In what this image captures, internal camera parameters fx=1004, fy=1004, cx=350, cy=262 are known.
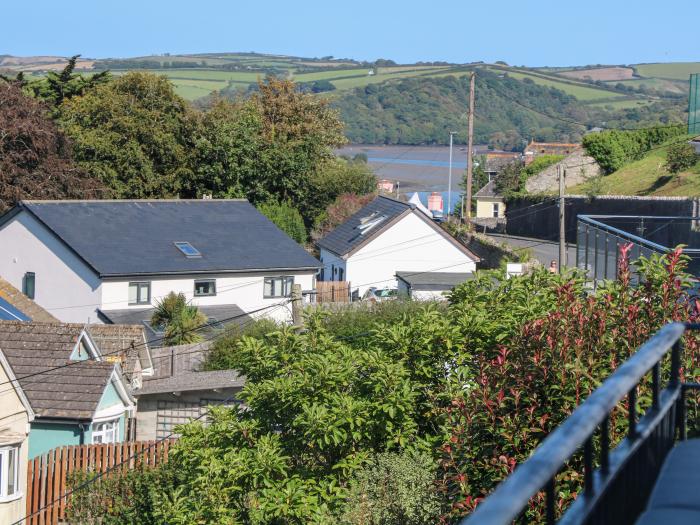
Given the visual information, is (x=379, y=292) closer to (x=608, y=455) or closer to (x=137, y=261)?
(x=137, y=261)

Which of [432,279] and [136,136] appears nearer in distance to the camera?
[432,279]

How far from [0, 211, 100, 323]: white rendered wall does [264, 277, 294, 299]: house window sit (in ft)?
22.6

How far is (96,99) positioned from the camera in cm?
5462

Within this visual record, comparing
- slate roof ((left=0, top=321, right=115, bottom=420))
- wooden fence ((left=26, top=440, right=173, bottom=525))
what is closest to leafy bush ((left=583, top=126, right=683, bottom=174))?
slate roof ((left=0, top=321, right=115, bottom=420))

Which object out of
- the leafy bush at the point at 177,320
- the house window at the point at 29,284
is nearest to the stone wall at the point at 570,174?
the leafy bush at the point at 177,320

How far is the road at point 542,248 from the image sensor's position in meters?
44.0

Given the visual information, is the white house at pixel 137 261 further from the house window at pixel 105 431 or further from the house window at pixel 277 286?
the house window at pixel 105 431

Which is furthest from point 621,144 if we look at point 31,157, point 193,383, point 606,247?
point 606,247

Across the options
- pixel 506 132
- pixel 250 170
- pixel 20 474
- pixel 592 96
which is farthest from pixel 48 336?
pixel 592 96

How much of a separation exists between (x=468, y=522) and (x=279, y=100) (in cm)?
6113

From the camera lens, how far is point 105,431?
22750 mm

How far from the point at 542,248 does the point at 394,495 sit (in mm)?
42156

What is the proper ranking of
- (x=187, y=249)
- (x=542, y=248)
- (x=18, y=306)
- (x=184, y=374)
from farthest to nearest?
(x=542, y=248), (x=187, y=249), (x=18, y=306), (x=184, y=374)

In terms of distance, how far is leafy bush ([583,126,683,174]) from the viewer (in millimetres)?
59906
